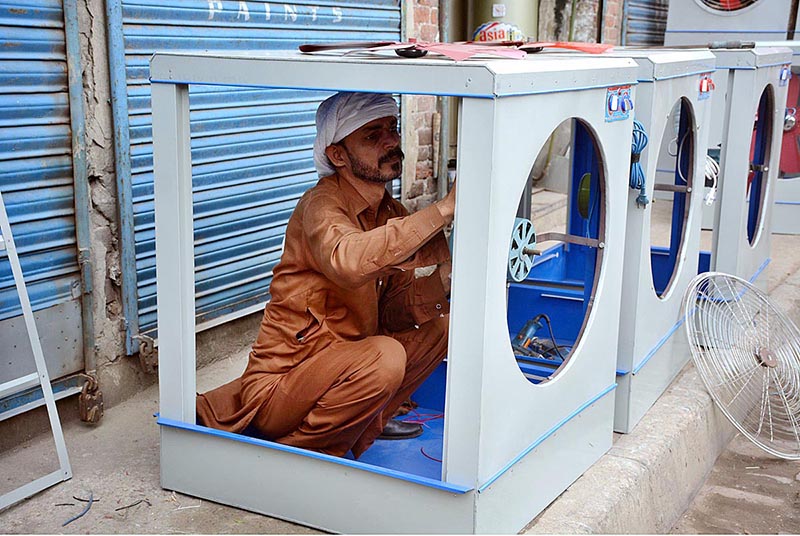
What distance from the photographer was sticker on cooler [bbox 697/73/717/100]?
4.43 m

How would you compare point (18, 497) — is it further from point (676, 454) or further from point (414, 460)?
point (676, 454)

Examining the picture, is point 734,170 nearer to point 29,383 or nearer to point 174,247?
point 174,247

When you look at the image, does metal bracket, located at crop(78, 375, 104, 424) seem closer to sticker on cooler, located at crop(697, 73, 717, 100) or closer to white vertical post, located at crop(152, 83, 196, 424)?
white vertical post, located at crop(152, 83, 196, 424)

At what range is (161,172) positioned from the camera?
3.24m

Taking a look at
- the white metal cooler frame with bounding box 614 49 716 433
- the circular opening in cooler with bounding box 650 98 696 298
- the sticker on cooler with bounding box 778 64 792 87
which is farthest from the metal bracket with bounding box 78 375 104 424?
the sticker on cooler with bounding box 778 64 792 87

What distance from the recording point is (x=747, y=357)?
482cm

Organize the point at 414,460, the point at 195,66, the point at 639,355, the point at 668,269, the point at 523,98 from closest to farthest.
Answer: the point at 523,98 → the point at 195,66 → the point at 414,460 → the point at 639,355 → the point at 668,269

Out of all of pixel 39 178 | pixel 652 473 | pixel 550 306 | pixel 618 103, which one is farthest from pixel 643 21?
pixel 39 178

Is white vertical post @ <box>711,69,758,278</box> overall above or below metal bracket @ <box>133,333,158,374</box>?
above

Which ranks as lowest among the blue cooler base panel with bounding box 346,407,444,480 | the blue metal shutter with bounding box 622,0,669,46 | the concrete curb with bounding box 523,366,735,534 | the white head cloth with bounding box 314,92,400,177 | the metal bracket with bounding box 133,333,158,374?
the concrete curb with bounding box 523,366,735,534

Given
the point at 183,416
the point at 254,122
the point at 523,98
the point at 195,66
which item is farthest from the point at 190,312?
the point at 254,122

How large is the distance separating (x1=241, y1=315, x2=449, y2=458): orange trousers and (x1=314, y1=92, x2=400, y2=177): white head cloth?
0.70 metres

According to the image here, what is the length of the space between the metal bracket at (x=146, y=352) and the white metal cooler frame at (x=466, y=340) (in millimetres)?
909

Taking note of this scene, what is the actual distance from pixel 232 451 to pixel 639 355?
176 centimetres
